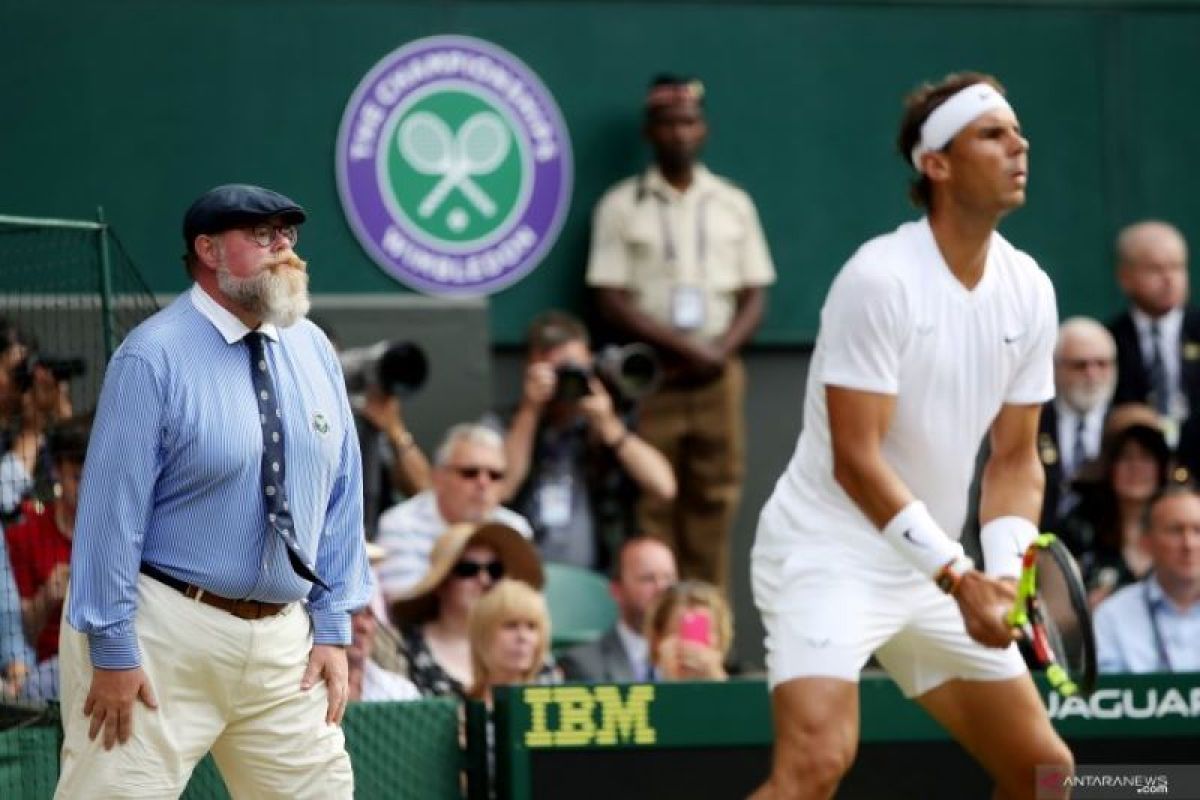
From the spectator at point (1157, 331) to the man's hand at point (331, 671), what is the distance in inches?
243

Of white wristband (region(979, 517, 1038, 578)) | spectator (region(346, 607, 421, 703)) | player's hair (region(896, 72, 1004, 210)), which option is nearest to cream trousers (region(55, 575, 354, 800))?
white wristband (region(979, 517, 1038, 578))

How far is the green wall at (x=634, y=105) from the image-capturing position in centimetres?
1188

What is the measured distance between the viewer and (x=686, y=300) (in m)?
11.8

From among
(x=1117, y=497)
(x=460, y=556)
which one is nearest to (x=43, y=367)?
(x=460, y=556)

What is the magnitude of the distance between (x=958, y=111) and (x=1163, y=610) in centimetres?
316

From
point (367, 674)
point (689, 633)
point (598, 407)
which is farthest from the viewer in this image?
point (598, 407)

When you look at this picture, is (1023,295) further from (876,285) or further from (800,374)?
(800,374)

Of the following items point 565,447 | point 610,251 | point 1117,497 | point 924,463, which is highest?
point 610,251

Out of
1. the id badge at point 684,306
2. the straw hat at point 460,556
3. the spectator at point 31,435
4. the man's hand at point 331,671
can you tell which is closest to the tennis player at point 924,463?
the man's hand at point 331,671

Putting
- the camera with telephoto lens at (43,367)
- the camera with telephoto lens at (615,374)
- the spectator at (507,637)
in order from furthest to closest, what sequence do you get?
the camera with telephoto lens at (615,374) < the spectator at (507,637) < the camera with telephoto lens at (43,367)

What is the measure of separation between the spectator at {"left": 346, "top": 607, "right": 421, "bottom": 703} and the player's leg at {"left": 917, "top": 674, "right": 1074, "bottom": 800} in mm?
2013

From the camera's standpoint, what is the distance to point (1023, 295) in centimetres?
714

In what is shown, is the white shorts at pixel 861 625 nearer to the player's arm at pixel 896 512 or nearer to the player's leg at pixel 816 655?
the player's leg at pixel 816 655

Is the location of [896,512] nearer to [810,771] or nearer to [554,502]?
[810,771]
